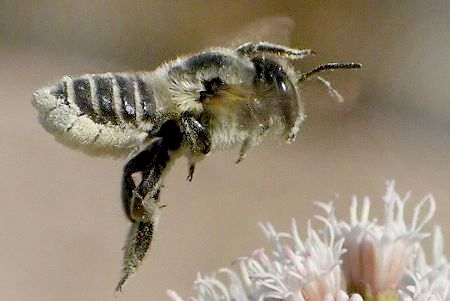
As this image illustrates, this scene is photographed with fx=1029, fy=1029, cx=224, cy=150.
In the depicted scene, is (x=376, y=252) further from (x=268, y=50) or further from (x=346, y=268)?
(x=268, y=50)

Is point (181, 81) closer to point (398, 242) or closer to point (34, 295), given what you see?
point (398, 242)

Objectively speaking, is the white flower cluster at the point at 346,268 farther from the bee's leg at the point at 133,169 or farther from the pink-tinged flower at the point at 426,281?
the bee's leg at the point at 133,169

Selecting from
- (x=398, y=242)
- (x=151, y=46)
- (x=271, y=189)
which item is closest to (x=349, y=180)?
(x=271, y=189)

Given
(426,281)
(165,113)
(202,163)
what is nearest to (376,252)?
(426,281)

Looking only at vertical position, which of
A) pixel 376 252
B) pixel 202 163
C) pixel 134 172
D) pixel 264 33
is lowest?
pixel 376 252

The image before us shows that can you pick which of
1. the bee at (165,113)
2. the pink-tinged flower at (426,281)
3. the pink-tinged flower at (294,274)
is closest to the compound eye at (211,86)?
the bee at (165,113)

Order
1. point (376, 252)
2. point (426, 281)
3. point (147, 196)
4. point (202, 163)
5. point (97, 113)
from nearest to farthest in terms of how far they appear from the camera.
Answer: point (97, 113)
point (147, 196)
point (426, 281)
point (376, 252)
point (202, 163)
